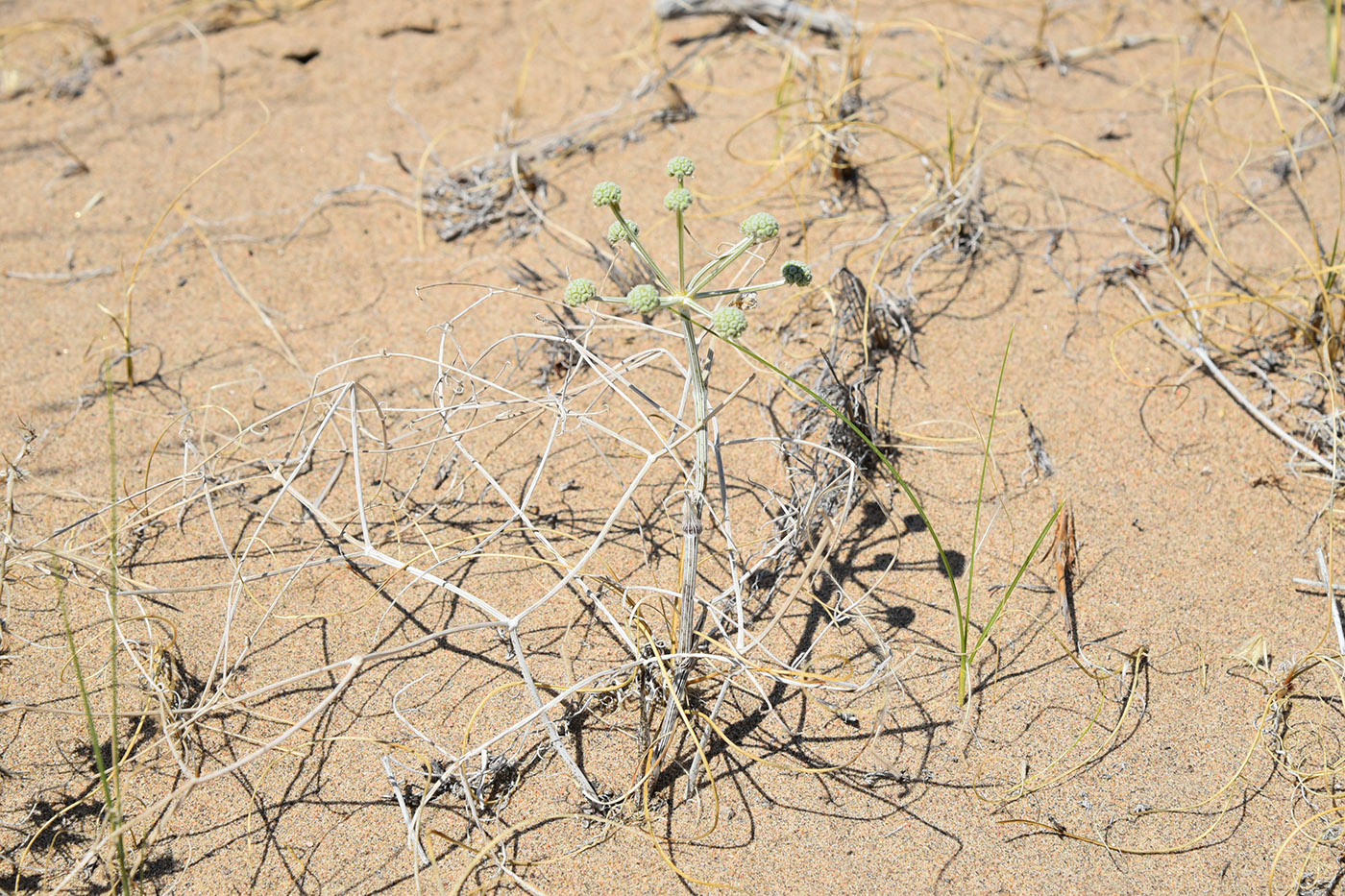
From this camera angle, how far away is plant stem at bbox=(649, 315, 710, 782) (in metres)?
1.22

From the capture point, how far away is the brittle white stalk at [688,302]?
1.10 meters

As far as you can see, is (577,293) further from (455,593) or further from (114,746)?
(114,746)

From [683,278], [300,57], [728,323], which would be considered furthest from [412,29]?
[728,323]

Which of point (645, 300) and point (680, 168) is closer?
point (645, 300)

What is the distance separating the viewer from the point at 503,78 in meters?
2.81

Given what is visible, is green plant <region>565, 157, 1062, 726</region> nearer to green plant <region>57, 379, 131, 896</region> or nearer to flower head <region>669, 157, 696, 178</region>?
flower head <region>669, 157, 696, 178</region>

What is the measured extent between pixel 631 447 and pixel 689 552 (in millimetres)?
654

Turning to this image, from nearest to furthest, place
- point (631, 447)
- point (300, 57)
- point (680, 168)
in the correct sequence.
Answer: point (680, 168), point (631, 447), point (300, 57)

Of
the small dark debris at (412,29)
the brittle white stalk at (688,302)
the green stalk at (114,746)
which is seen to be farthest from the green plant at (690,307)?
the small dark debris at (412,29)

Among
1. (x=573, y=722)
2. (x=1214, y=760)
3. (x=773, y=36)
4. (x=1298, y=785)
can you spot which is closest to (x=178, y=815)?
(x=573, y=722)

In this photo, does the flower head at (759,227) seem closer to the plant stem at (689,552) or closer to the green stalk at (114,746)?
the plant stem at (689,552)

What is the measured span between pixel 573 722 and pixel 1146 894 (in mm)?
926

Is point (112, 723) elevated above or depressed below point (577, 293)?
below

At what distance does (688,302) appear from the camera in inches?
45.5
